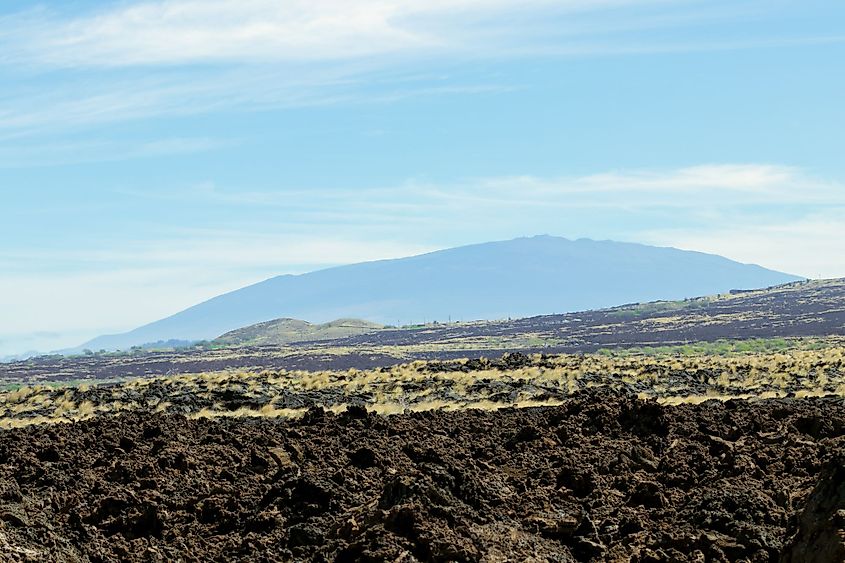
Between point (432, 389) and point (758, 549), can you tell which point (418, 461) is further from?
point (432, 389)

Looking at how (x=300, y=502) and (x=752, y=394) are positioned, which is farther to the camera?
(x=752, y=394)

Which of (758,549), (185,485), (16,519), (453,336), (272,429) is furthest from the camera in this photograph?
(453,336)

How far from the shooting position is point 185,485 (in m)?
13.9

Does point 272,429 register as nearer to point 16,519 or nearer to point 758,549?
point 16,519

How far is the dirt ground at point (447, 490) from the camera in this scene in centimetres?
947

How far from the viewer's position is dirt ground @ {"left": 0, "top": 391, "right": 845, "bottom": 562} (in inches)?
373

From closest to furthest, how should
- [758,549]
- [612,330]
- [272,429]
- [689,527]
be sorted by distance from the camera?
[758,549], [689,527], [272,429], [612,330]

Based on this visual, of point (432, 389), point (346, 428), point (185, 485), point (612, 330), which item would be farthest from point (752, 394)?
point (612, 330)

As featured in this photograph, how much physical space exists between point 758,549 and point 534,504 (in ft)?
10.4

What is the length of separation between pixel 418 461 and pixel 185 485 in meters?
3.12

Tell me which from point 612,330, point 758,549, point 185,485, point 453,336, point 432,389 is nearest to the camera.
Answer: point 758,549

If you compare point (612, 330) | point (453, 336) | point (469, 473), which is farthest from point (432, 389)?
point (453, 336)

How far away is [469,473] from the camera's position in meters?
12.1

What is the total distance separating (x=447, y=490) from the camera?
425 inches
